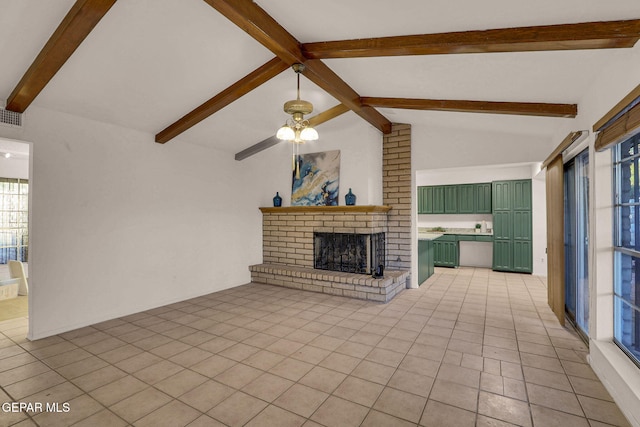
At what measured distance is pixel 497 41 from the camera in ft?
7.20

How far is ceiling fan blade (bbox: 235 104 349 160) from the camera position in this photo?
4598 mm

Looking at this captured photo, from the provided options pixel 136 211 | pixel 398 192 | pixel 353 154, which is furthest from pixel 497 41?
pixel 136 211

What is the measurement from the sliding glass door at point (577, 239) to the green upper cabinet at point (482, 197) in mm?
3170

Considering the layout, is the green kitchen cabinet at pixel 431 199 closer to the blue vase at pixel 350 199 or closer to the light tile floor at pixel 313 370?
the blue vase at pixel 350 199

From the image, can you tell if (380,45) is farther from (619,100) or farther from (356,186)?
(356,186)

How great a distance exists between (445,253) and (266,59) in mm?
6262

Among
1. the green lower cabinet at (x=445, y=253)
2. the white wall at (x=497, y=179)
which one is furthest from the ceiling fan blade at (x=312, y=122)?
A: the green lower cabinet at (x=445, y=253)

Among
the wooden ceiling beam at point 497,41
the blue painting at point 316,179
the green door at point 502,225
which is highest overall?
the wooden ceiling beam at point 497,41

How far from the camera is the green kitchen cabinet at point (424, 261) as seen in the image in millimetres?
5537

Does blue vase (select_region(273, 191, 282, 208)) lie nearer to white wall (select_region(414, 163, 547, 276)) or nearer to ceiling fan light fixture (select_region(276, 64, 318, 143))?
white wall (select_region(414, 163, 547, 276))

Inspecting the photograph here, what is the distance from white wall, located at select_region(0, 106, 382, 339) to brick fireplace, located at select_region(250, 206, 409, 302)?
290 millimetres

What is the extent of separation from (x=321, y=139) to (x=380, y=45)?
313cm

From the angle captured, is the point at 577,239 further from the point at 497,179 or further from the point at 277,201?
the point at 277,201

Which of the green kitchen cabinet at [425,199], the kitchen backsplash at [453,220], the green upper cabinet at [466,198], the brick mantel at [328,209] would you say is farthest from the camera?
the green kitchen cabinet at [425,199]
